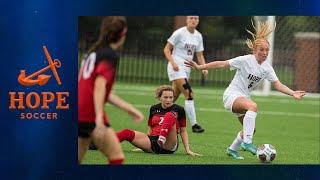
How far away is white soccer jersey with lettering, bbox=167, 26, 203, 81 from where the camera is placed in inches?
384

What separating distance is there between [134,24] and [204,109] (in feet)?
11.9

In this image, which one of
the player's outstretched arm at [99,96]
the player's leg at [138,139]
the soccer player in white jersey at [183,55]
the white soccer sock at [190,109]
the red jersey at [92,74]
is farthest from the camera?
the white soccer sock at [190,109]

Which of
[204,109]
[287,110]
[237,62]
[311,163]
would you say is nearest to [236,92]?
[237,62]

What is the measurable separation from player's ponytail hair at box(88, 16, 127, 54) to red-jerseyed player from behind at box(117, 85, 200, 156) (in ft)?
3.78

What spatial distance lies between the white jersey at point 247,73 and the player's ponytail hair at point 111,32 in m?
1.42

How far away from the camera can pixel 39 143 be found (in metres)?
8.27

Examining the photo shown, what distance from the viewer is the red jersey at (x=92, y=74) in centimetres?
728

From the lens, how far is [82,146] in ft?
25.9

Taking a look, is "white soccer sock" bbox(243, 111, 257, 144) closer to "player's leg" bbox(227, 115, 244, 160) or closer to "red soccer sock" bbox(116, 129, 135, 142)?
→ "player's leg" bbox(227, 115, 244, 160)

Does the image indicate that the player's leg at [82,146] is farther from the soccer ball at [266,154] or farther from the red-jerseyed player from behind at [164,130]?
the soccer ball at [266,154]

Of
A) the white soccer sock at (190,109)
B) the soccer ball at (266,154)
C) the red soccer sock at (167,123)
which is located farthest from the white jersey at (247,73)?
the white soccer sock at (190,109)

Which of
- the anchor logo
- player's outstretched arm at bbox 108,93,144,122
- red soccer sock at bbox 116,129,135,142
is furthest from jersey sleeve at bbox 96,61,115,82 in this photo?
red soccer sock at bbox 116,129,135,142

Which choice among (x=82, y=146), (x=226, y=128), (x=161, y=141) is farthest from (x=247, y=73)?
(x=82, y=146)

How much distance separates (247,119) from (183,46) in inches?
57.0
